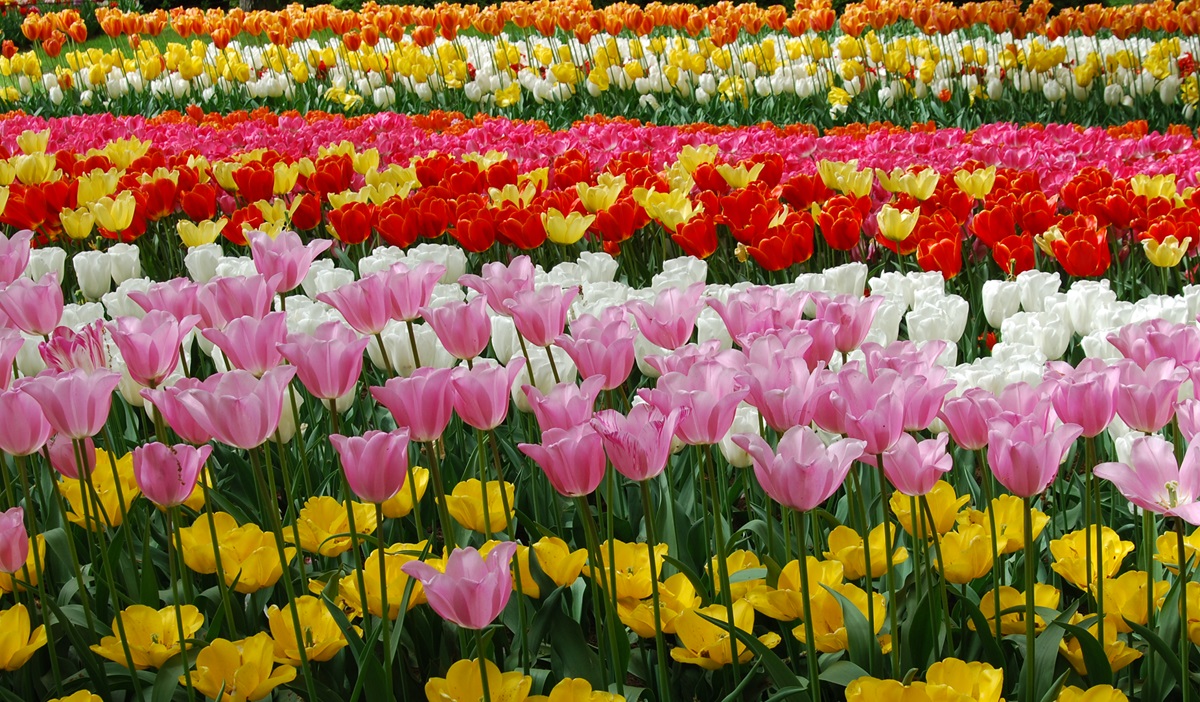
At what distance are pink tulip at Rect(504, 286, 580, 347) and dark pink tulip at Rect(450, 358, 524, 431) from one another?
353 millimetres

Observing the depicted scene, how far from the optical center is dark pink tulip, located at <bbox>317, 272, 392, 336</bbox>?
6.51ft

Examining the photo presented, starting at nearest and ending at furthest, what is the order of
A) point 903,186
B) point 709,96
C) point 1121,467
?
point 1121,467
point 903,186
point 709,96

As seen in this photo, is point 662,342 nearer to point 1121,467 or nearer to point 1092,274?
point 1121,467

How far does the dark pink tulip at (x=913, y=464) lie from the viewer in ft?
4.87

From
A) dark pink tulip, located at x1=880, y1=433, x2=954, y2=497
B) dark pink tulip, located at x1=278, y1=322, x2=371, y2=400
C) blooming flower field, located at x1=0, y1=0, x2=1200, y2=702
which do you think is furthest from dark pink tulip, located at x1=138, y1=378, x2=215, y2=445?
dark pink tulip, located at x1=880, y1=433, x2=954, y2=497

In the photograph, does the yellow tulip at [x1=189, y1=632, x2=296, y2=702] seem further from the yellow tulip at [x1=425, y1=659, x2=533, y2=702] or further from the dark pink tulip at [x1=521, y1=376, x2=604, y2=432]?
the dark pink tulip at [x1=521, y1=376, x2=604, y2=432]

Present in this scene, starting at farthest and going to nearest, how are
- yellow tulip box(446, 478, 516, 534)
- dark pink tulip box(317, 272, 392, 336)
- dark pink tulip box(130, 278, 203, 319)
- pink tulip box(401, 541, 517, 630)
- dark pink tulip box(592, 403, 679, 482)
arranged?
1. dark pink tulip box(130, 278, 203, 319)
2. dark pink tulip box(317, 272, 392, 336)
3. yellow tulip box(446, 478, 516, 534)
4. dark pink tulip box(592, 403, 679, 482)
5. pink tulip box(401, 541, 517, 630)

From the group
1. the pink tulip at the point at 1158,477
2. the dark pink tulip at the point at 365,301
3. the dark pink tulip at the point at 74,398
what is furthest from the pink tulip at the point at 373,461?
the pink tulip at the point at 1158,477

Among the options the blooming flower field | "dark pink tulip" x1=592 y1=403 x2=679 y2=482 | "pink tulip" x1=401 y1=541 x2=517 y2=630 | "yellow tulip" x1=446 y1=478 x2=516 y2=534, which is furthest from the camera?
"yellow tulip" x1=446 y1=478 x2=516 y2=534

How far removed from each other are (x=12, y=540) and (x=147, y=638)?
9.7 inches

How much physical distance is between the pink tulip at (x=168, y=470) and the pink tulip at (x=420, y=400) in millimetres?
236

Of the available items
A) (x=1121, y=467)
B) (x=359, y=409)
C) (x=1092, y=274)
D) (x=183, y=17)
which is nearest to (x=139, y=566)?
(x=359, y=409)

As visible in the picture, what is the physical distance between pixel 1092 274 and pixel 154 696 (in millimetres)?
2347

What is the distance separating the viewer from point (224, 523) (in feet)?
6.41
